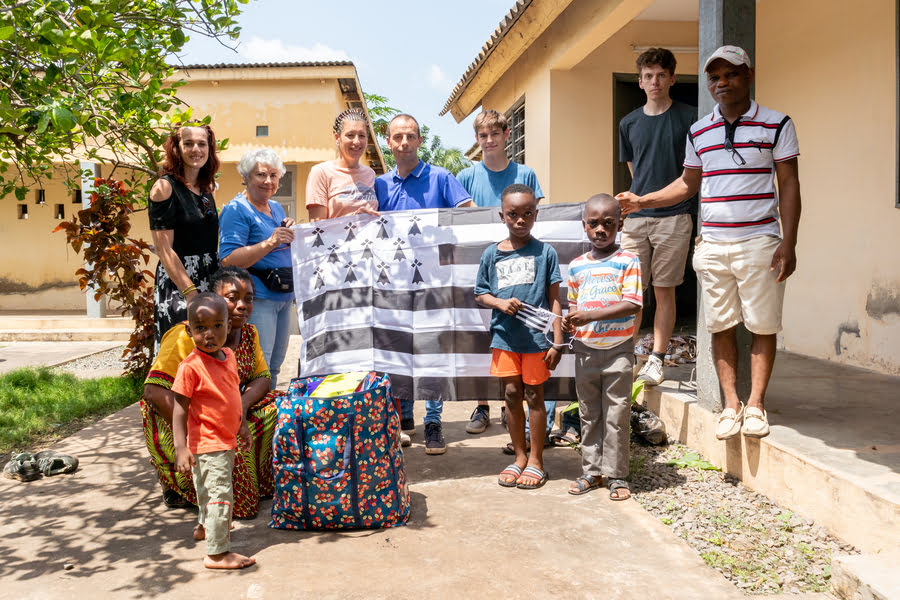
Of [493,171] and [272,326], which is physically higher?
[493,171]

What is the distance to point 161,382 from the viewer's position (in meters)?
3.39

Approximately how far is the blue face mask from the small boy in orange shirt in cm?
162

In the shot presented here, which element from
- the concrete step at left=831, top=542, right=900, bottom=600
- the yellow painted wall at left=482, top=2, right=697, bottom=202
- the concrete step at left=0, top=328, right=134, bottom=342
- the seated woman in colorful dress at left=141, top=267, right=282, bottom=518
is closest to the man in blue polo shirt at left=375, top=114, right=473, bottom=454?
the seated woman in colorful dress at left=141, top=267, right=282, bottom=518

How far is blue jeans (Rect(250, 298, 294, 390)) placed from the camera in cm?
422

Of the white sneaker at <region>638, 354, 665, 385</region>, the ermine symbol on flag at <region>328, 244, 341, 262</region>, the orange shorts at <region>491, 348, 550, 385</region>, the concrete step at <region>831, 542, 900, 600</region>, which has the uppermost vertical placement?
the ermine symbol on flag at <region>328, 244, 341, 262</region>

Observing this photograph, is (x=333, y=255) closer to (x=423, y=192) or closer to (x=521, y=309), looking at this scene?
(x=423, y=192)

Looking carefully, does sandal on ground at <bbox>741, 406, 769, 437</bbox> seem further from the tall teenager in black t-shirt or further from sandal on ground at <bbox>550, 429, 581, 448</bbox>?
sandal on ground at <bbox>550, 429, 581, 448</bbox>

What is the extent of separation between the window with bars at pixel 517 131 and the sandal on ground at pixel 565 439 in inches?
217

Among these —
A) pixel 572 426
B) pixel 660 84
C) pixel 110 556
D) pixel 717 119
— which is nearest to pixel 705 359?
pixel 572 426

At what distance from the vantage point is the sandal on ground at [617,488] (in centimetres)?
372

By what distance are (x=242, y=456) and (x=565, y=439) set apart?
7.28ft

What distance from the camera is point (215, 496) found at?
3.04m

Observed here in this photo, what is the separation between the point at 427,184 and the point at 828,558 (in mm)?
3098

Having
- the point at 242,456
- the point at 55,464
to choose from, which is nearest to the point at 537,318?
the point at 242,456
